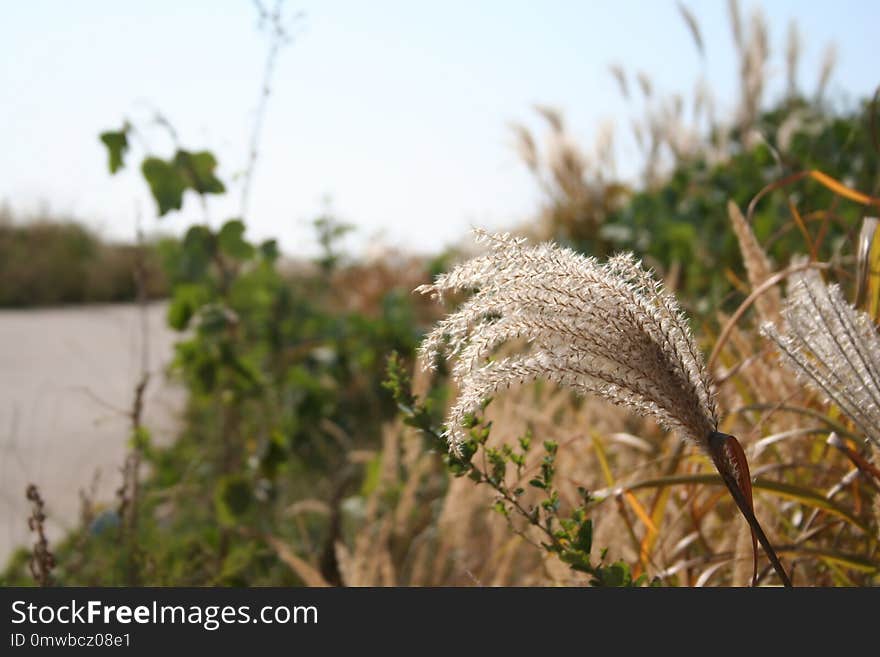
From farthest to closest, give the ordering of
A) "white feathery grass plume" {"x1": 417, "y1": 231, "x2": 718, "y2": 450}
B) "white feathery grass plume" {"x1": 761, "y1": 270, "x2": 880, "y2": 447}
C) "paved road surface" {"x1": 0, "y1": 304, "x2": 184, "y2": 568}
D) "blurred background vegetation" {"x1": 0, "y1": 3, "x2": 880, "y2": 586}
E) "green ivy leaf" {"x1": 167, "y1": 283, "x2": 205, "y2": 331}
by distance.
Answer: "paved road surface" {"x1": 0, "y1": 304, "x2": 184, "y2": 568} → "green ivy leaf" {"x1": 167, "y1": 283, "x2": 205, "y2": 331} → "blurred background vegetation" {"x1": 0, "y1": 3, "x2": 880, "y2": 586} → "white feathery grass plume" {"x1": 761, "y1": 270, "x2": 880, "y2": 447} → "white feathery grass plume" {"x1": 417, "y1": 231, "x2": 718, "y2": 450}

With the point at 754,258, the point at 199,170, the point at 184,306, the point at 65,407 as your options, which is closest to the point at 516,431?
the point at 754,258

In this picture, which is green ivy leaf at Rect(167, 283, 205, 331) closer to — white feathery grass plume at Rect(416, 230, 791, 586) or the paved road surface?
the paved road surface

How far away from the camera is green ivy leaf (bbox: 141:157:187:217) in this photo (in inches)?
98.1

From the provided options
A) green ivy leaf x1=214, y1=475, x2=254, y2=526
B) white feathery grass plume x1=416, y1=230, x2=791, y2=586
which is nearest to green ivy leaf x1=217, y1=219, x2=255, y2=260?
green ivy leaf x1=214, y1=475, x2=254, y2=526

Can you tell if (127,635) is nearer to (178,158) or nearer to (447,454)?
(447,454)

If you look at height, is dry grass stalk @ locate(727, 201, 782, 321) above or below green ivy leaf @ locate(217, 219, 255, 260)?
below

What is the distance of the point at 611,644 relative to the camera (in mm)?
1046

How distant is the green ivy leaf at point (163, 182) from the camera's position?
8.18 ft

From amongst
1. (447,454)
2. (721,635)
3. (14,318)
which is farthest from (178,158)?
(14,318)

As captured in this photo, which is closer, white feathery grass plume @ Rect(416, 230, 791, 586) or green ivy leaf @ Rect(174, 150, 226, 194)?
white feathery grass plume @ Rect(416, 230, 791, 586)

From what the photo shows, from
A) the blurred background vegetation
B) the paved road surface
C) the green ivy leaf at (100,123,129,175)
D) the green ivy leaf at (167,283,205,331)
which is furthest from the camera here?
the paved road surface

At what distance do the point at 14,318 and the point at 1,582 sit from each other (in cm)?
583

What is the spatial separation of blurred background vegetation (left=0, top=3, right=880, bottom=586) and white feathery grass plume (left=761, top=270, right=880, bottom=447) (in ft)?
0.87

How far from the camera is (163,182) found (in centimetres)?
250
